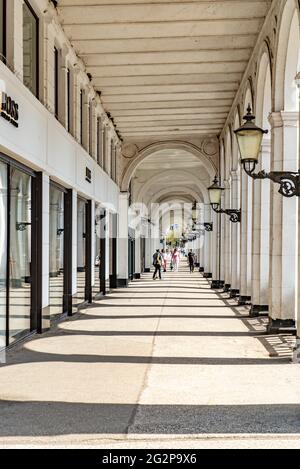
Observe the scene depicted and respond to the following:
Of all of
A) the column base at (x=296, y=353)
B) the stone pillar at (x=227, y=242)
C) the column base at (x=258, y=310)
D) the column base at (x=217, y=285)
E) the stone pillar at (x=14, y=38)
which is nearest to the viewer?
the column base at (x=296, y=353)


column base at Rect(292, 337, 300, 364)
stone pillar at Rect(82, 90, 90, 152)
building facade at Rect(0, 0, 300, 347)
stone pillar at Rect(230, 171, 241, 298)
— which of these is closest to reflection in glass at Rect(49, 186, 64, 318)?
building facade at Rect(0, 0, 300, 347)

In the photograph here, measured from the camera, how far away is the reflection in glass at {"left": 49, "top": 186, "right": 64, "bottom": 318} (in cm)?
1214

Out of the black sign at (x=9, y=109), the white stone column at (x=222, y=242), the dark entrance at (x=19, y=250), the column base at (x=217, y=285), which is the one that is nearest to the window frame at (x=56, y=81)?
the dark entrance at (x=19, y=250)

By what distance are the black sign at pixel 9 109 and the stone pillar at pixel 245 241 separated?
8.80 meters

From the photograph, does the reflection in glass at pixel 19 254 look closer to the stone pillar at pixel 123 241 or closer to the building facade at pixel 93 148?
the building facade at pixel 93 148

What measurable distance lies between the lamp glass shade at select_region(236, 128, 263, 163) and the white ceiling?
4.17m

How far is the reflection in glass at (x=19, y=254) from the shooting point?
30.8 feet

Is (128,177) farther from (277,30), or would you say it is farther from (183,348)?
(183,348)

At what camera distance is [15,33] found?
906cm

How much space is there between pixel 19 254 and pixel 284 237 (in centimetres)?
446

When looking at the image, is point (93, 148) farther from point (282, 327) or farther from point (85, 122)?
point (282, 327)

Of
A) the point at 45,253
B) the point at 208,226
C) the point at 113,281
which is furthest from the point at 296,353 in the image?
the point at 208,226

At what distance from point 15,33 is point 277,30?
453 cm
